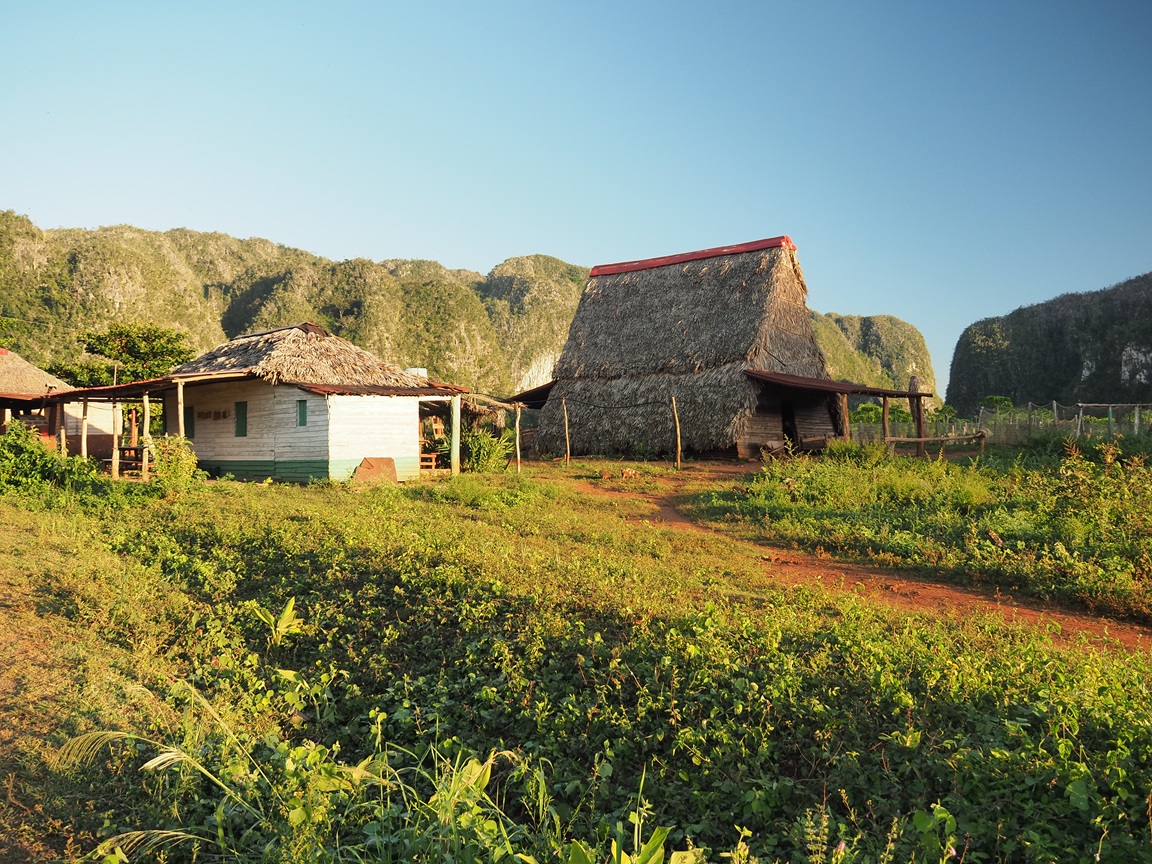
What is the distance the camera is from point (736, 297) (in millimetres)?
22781

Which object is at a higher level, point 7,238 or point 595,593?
point 7,238

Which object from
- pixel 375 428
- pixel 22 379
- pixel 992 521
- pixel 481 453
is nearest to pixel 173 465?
pixel 375 428

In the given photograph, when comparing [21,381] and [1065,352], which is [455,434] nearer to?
[21,381]

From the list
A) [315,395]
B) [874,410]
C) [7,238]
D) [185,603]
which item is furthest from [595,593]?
[7,238]

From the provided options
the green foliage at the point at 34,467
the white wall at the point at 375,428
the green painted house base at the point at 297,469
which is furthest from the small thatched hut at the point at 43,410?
the white wall at the point at 375,428

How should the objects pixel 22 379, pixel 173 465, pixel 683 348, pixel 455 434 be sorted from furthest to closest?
pixel 22 379 → pixel 683 348 → pixel 455 434 → pixel 173 465

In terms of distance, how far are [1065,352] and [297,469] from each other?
6005 cm

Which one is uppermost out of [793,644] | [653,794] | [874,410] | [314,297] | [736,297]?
[314,297]

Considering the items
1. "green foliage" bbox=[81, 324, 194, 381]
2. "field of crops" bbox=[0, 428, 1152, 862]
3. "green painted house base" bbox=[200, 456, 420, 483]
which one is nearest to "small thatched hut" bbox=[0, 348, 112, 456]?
"green foliage" bbox=[81, 324, 194, 381]

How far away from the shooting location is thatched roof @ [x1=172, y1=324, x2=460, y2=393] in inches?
667

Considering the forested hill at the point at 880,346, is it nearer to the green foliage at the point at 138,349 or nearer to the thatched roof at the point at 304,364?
the green foliage at the point at 138,349

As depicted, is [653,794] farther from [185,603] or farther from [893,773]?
[185,603]

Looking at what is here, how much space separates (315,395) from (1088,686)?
15620mm

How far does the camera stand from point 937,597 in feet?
22.8
